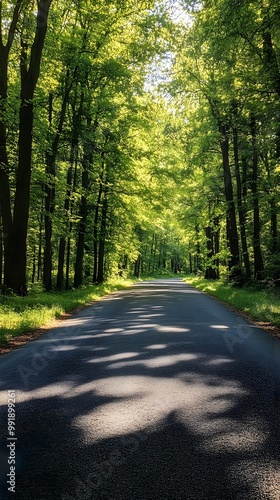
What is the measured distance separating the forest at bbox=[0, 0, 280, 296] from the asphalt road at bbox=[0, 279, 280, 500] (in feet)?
24.6

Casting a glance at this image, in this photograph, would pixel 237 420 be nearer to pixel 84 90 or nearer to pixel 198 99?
pixel 84 90

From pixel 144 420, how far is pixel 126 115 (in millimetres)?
21101

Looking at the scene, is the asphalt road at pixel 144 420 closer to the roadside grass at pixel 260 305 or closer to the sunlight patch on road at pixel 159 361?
the sunlight patch on road at pixel 159 361

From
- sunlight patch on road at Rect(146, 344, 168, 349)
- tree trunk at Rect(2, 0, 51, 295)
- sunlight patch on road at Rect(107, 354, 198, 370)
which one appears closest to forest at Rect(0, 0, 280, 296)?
tree trunk at Rect(2, 0, 51, 295)

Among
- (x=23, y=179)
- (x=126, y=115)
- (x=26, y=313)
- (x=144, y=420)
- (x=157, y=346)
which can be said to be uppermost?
(x=126, y=115)

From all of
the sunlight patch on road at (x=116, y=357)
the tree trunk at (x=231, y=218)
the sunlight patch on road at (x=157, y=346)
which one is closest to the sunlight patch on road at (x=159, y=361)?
the sunlight patch on road at (x=116, y=357)

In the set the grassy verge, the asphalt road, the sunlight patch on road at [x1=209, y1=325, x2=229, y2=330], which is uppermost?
the grassy verge

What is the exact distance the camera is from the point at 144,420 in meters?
3.68

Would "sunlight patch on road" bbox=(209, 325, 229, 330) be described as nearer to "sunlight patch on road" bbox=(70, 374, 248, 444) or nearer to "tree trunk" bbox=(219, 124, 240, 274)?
"sunlight patch on road" bbox=(70, 374, 248, 444)

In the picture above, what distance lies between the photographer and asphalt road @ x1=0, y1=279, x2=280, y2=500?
2.67 metres

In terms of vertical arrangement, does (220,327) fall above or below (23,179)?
below

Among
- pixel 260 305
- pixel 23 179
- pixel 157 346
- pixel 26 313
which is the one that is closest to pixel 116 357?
pixel 157 346

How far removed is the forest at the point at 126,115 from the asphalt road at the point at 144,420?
7496mm

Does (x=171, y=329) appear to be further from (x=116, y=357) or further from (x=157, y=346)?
(x=116, y=357)
